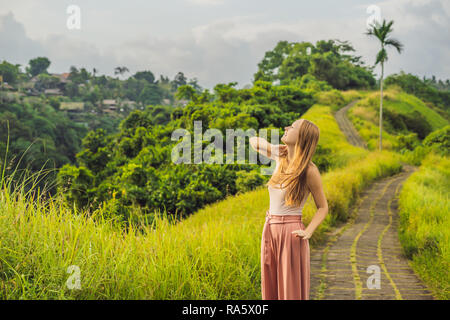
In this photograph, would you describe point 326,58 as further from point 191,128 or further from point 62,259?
point 62,259

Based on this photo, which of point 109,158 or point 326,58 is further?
point 326,58

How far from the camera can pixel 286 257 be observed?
2.33 meters

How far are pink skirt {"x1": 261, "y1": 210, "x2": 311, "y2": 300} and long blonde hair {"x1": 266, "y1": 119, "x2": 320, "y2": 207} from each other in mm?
141

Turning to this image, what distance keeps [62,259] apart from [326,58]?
4593 centimetres

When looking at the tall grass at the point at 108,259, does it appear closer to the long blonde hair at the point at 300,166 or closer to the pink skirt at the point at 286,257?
the pink skirt at the point at 286,257

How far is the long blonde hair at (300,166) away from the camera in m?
2.25

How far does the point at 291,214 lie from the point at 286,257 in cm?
26

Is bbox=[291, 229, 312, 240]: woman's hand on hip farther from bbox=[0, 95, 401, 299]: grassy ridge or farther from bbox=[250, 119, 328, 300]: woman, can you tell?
bbox=[0, 95, 401, 299]: grassy ridge

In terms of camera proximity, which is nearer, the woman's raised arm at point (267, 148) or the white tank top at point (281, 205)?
the white tank top at point (281, 205)

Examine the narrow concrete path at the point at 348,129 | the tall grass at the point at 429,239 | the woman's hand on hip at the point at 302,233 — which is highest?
the narrow concrete path at the point at 348,129

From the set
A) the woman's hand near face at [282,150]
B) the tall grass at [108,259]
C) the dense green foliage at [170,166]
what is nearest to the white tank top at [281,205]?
the woman's hand near face at [282,150]

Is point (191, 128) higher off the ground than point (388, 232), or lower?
higher

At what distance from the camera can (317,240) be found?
627 cm
